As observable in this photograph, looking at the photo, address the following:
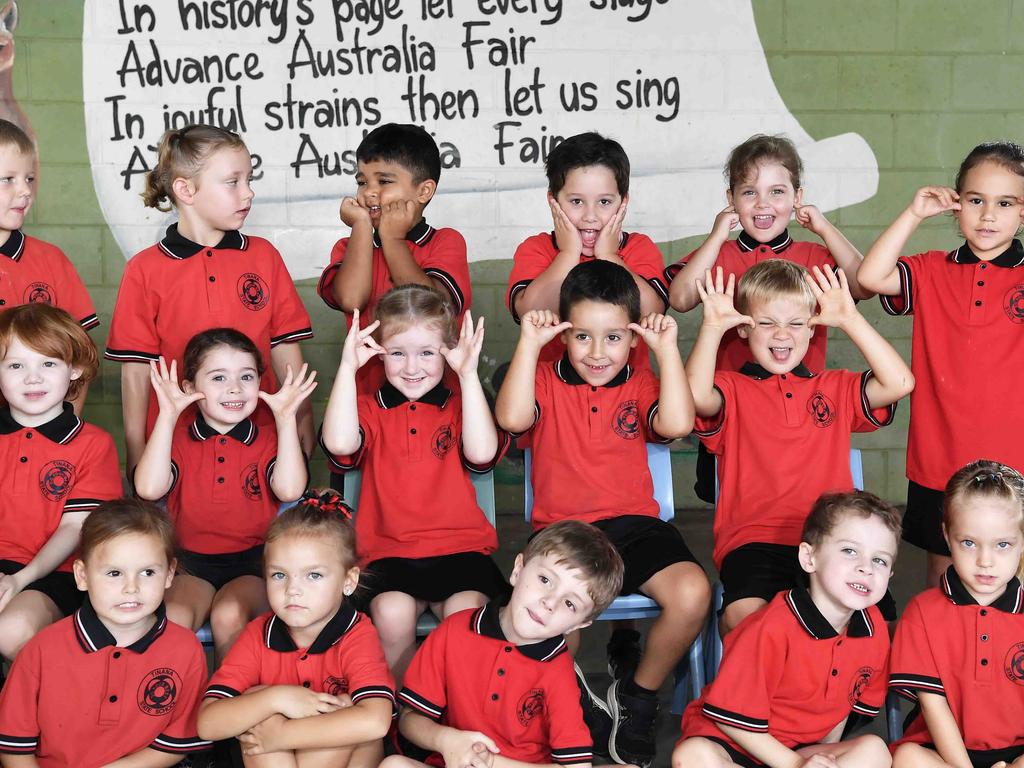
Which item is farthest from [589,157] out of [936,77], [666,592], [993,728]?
[936,77]

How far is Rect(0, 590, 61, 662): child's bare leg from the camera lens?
2582 mm

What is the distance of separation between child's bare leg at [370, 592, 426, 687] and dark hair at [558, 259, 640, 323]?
914mm

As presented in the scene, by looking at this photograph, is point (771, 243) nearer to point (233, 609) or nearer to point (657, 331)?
point (657, 331)

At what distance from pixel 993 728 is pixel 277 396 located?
72.5 inches

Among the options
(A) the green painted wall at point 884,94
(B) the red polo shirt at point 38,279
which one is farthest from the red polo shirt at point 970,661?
(A) the green painted wall at point 884,94

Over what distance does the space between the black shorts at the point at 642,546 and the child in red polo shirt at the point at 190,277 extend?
3.04 feet

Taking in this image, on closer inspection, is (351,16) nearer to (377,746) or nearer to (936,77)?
(936,77)

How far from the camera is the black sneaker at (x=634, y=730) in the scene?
277 cm

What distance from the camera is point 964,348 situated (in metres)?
Answer: 3.14

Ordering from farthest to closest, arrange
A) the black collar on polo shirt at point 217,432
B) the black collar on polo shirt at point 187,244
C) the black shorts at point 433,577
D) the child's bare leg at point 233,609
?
the black collar on polo shirt at point 187,244 < the black collar on polo shirt at point 217,432 < the black shorts at point 433,577 < the child's bare leg at point 233,609

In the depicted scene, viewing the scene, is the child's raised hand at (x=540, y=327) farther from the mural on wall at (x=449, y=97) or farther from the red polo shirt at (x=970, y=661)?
the mural on wall at (x=449, y=97)

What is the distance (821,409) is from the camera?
120 inches

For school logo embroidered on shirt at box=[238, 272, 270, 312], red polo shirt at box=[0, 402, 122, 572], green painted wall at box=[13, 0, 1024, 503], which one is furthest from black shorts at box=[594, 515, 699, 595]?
green painted wall at box=[13, 0, 1024, 503]

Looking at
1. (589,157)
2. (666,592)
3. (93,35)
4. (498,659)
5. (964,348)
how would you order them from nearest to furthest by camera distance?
(498,659)
(666,592)
(964,348)
(589,157)
(93,35)
